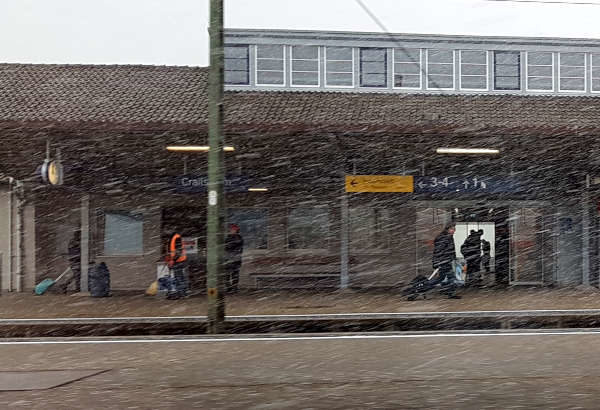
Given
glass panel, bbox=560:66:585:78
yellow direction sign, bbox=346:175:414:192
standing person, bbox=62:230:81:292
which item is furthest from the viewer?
glass panel, bbox=560:66:585:78

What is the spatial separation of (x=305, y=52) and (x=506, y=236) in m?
10.9

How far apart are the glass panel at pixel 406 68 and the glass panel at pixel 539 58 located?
455 cm

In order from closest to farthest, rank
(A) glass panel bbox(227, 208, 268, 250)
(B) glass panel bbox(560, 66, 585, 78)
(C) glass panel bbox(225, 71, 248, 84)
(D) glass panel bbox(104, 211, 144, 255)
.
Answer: (D) glass panel bbox(104, 211, 144, 255)
(A) glass panel bbox(227, 208, 268, 250)
(C) glass panel bbox(225, 71, 248, 84)
(B) glass panel bbox(560, 66, 585, 78)

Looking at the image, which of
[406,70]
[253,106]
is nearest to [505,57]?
[406,70]

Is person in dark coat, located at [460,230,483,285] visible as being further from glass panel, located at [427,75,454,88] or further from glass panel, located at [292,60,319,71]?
glass panel, located at [292,60,319,71]

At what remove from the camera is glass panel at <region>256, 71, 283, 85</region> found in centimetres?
2673

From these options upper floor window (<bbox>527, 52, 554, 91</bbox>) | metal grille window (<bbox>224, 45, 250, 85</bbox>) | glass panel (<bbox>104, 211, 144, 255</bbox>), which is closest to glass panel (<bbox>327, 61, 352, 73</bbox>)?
metal grille window (<bbox>224, 45, 250, 85</bbox>)

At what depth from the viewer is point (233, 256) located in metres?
18.1

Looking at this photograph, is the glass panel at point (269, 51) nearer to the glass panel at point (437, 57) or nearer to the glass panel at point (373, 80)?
the glass panel at point (373, 80)

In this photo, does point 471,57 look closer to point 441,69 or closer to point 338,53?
point 441,69

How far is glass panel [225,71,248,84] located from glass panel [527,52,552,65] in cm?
1109

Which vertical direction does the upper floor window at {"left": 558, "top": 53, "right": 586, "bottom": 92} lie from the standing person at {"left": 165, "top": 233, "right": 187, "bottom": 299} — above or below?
above

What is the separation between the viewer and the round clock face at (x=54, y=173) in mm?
16000

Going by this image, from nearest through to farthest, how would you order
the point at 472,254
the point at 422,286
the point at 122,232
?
the point at 422,286, the point at 122,232, the point at 472,254
